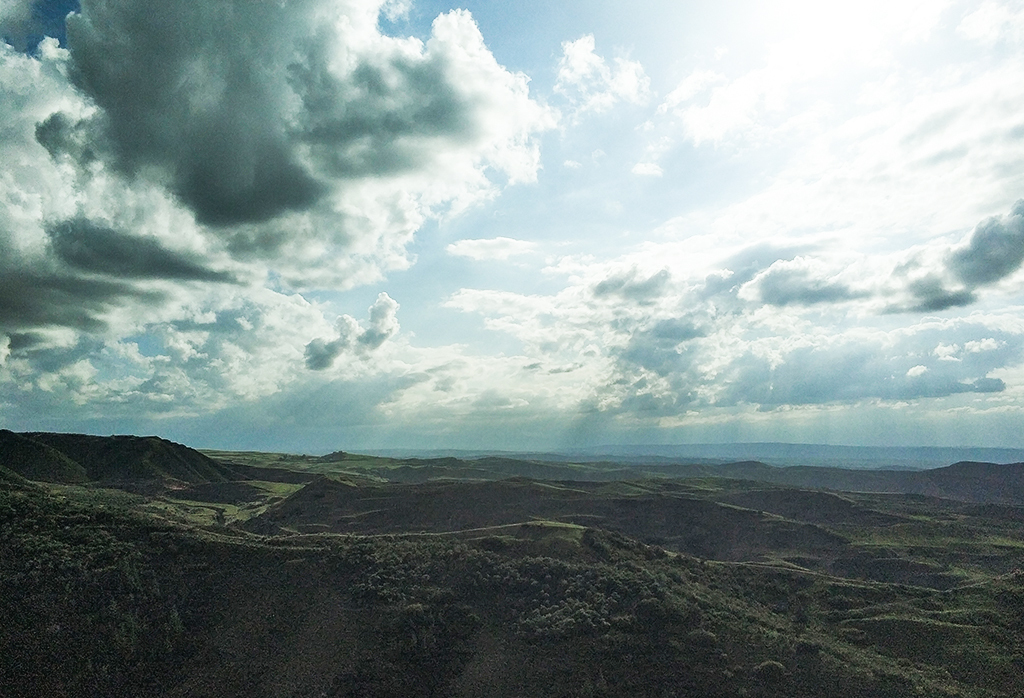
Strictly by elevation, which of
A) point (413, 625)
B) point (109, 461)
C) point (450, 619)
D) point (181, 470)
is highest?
point (109, 461)

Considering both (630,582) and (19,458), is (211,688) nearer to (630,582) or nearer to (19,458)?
(630,582)

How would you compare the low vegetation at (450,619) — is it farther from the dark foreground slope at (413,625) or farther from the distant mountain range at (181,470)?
the distant mountain range at (181,470)

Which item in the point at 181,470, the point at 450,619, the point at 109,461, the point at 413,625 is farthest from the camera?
the point at 181,470

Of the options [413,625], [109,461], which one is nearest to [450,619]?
[413,625]

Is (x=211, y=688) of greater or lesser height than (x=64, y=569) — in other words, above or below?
below

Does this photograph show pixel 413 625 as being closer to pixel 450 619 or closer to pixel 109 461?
pixel 450 619

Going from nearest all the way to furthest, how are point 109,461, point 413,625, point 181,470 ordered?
1. point 413,625
2. point 109,461
3. point 181,470

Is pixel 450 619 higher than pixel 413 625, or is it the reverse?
pixel 413 625

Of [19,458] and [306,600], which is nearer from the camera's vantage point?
[306,600]

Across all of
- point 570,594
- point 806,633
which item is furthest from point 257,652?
point 806,633
